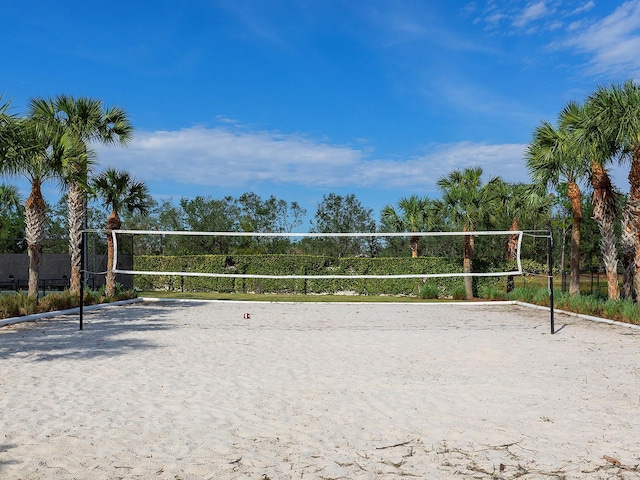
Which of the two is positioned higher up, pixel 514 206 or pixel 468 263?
pixel 514 206

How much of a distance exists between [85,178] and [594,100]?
Result: 45.9ft

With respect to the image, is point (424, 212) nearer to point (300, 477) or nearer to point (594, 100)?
point (594, 100)

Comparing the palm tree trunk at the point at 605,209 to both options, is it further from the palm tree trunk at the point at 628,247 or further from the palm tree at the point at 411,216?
the palm tree at the point at 411,216

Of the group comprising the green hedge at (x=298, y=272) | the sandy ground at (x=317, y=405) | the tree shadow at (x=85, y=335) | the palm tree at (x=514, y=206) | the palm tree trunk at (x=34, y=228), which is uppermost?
the palm tree at (x=514, y=206)

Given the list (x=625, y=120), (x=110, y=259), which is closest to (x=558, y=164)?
(x=625, y=120)

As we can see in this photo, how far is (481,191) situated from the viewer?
22.0m

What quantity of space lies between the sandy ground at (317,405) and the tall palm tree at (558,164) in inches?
239

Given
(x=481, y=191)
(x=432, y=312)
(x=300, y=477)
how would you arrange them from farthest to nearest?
(x=481, y=191)
(x=432, y=312)
(x=300, y=477)

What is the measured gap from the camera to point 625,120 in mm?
12305

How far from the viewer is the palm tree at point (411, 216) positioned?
25016 millimetres

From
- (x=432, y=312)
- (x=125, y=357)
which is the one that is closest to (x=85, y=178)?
(x=125, y=357)

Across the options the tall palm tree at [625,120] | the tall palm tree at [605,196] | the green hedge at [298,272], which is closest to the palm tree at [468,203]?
the green hedge at [298,272]

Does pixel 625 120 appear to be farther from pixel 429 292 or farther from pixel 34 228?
pixel 34 228

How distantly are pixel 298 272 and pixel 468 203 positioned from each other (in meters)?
8.49
